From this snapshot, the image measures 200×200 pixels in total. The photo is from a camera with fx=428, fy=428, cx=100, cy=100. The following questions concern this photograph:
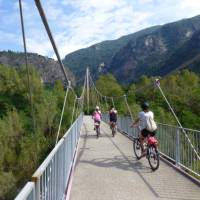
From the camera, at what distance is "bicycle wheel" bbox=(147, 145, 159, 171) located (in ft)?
29.6

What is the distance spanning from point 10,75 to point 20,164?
54.6 metres

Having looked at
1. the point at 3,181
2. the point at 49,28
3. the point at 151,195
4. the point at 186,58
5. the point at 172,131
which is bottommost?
the point at 3,181

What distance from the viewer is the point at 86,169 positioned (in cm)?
940

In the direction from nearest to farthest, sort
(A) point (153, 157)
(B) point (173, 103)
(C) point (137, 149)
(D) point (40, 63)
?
(A) point (153, 157), (C) point (137, 149), (B) point (173, 103), (D) point (40, 63)

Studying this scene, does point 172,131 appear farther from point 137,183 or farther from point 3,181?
point 3,181

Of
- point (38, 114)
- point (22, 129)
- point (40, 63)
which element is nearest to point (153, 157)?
point (38, 114)

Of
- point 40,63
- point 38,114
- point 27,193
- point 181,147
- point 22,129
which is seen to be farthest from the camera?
point 40,63

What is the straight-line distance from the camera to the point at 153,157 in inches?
359

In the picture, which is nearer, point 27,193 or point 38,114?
point 27,193

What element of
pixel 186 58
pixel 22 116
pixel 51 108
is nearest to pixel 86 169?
pixel 51 108

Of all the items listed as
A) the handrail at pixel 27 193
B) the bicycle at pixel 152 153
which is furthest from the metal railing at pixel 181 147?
the handrail at pixel 27 193

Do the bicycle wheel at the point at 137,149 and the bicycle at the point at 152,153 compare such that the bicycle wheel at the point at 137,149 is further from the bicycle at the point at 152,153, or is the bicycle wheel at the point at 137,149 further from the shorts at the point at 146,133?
the bicycle at the point at 152,153

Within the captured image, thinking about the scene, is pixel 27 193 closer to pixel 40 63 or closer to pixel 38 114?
pixel 38 114

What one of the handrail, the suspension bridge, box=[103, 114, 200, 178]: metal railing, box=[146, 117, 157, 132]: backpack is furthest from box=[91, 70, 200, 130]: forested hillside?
the handrail
